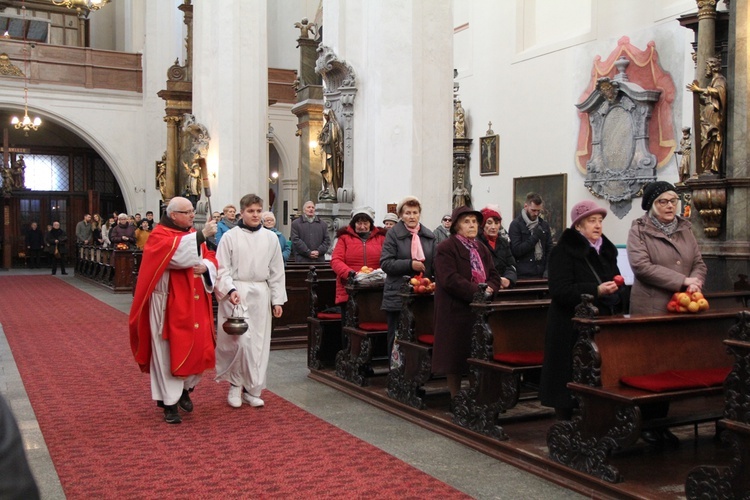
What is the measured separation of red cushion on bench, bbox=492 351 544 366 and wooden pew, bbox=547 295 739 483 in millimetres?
647

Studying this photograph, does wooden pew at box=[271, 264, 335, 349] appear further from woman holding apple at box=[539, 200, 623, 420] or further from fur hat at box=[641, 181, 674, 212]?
fur hat at box=[641, 181, 674, 212]

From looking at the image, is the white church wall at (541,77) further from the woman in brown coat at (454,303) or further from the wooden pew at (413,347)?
the woman in brown coat at (454,303)

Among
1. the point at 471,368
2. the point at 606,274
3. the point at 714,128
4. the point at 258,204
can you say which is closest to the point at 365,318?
the point at 258,204

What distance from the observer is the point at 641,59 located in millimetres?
14312

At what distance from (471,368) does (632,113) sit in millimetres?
10362

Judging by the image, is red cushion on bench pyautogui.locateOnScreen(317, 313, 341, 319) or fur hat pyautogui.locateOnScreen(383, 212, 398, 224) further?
fur hat pyautogui.locateOnScreen(383, 212, 398, 224)

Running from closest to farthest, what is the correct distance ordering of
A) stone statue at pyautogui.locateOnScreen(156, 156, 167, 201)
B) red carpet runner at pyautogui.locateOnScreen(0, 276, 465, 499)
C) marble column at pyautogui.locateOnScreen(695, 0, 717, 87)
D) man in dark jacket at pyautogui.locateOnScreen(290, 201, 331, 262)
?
red carpet runner at pyautogui.locateOnScreen(0, 276, 465, 499) → marble column at pyautogui.locateOnScreen(695, 0, 717, 87) → man in dark jacket at pyautogui.locateOnScreen(290, 201, 331, 262) → stone statue at pyautogui.locateOnScreen(156, 156, 167, 201)

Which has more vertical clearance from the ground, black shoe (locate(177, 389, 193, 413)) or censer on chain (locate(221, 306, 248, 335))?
censer on chain (locate(221, 306, 248, 335))

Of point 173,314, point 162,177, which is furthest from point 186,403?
point 162,177

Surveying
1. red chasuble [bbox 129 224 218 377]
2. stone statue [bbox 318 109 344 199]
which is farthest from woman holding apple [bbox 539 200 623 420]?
stone statue [bbox 318 109 344 199]

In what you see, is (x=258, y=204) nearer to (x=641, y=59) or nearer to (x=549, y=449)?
(x=549, y=449)

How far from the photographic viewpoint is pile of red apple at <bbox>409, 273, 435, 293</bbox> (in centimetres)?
647

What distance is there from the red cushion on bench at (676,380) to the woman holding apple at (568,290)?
46 cm

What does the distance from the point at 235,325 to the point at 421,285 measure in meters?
1.47
